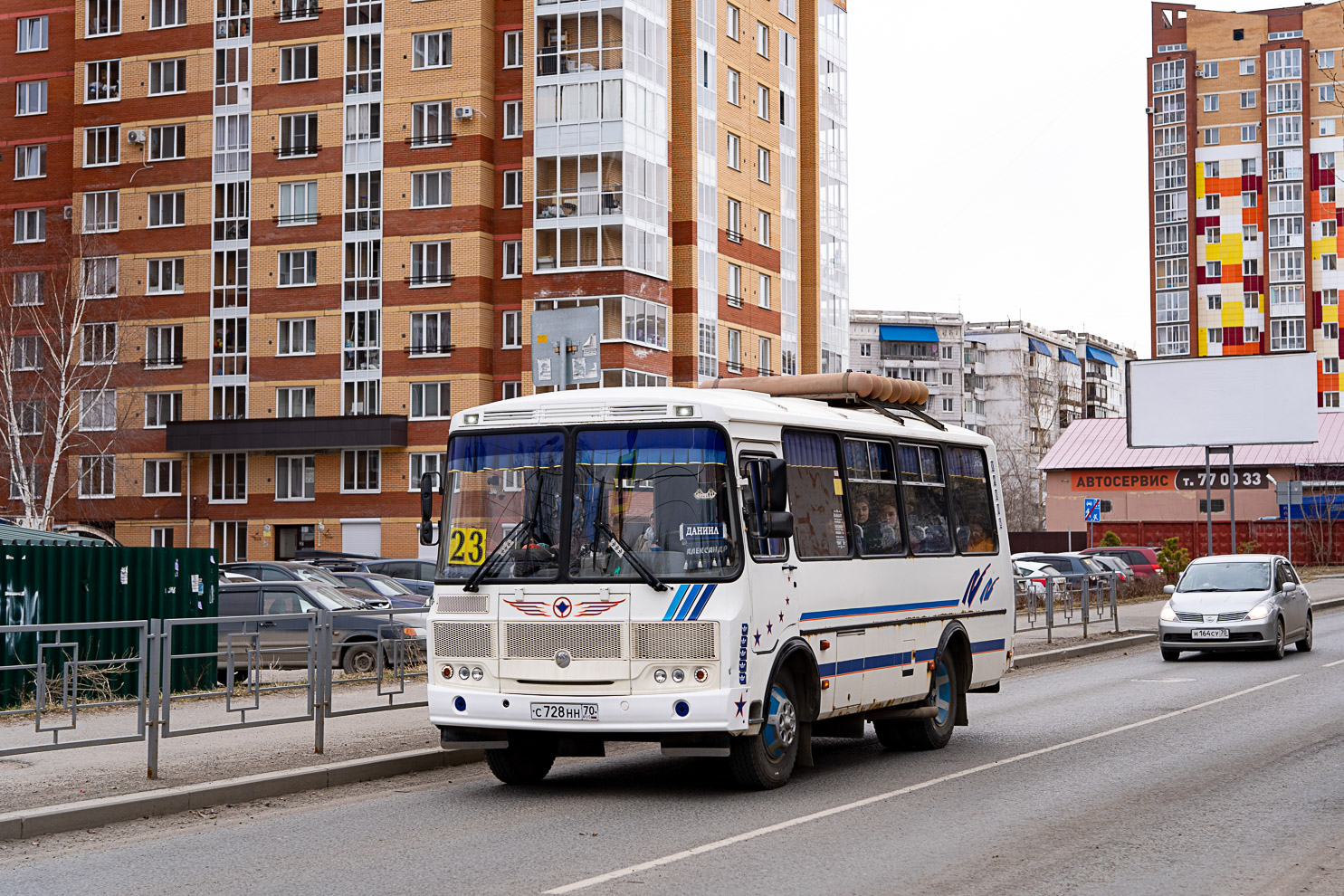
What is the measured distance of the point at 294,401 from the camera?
6128 centimetres

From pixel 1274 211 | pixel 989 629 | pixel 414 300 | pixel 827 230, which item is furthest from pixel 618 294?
pixel 1274 211

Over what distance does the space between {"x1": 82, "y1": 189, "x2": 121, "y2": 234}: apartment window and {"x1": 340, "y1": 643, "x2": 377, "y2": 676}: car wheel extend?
52890mm

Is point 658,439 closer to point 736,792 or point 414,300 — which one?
point 736,792

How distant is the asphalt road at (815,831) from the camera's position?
26.6ft

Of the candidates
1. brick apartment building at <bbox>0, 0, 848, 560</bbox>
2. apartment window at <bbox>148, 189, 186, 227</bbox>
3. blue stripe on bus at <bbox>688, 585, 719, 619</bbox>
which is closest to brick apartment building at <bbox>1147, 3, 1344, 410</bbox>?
brick apartment building at <bbox>0, 0, 848, 560</bbox>

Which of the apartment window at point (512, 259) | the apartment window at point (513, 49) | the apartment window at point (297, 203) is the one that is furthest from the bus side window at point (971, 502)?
the apartment window at point (297, 203)

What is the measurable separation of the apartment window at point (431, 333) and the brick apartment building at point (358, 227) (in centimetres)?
8

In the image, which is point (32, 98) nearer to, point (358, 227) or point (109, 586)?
point (358, 227)

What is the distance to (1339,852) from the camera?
28.3ft

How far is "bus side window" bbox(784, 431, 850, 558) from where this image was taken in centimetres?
1195

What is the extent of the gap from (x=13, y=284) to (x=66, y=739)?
56126 millimetres

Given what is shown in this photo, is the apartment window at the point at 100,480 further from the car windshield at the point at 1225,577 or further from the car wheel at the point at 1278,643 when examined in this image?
the car wheel at the point at 1278,643

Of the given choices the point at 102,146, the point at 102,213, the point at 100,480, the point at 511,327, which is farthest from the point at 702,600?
the point at 102,146

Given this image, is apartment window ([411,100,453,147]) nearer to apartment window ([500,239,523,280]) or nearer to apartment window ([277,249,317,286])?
apartment window ([500,239,523,280])
